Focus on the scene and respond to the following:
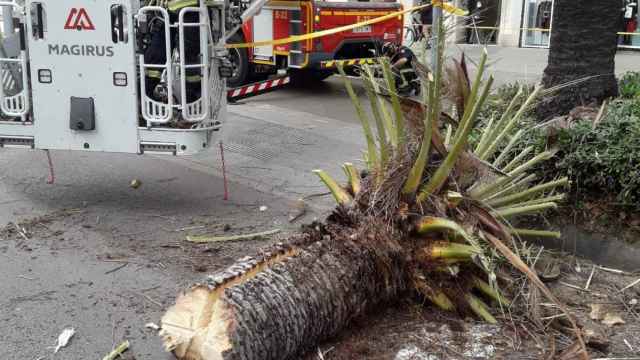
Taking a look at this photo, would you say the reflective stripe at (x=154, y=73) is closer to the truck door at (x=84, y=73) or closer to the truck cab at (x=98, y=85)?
the truck cab at (x=98, y=85)

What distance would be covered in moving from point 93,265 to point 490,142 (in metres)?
2.95

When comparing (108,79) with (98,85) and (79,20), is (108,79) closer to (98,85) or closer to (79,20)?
(98,85)

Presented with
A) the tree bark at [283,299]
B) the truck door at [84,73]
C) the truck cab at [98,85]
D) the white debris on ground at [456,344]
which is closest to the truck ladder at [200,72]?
the truck cab at [98,85]

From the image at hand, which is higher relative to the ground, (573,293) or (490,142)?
(490,142)

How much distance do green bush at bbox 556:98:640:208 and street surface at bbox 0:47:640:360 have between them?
91 cm

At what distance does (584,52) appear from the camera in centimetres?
645

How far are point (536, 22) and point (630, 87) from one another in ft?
51.6

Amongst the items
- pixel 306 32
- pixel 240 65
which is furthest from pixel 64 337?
pixel 240 65

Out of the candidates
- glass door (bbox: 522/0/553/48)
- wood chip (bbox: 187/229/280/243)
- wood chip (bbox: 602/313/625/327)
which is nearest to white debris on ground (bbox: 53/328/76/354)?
wood chip (bbox: 187/229/280/243)

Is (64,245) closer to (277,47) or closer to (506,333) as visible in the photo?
(506,333)

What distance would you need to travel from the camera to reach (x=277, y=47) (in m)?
12.0

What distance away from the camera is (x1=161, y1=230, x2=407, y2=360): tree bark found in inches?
128

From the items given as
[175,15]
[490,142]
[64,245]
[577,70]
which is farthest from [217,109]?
[577,70]

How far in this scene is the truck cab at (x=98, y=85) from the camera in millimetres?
6070
